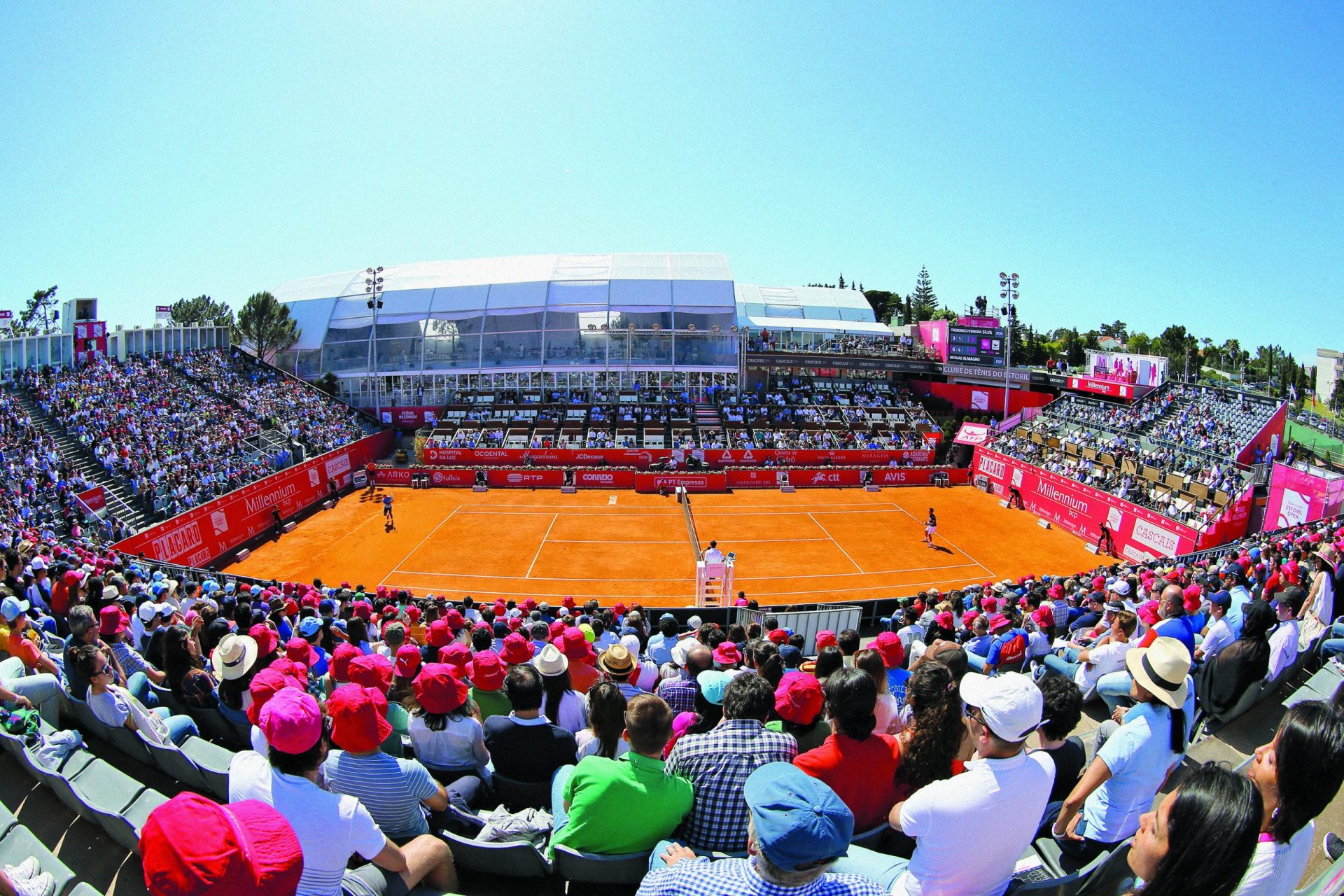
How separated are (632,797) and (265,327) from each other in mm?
58624

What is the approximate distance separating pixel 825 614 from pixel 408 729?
10881 millimetres

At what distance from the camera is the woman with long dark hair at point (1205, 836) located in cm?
256

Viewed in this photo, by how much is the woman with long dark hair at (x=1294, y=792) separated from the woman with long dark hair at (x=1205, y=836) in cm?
59

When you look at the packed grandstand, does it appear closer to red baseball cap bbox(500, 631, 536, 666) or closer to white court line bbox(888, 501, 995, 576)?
red baseball cap bbox(500, 631, 536, 666)

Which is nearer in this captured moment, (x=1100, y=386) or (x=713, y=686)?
(x=713, y=686)

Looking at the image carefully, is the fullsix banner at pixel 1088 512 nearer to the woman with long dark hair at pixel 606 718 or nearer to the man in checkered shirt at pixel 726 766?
the man in checkered shirt at pixel 726 766

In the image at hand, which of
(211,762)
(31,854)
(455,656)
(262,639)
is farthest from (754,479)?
(31,854)

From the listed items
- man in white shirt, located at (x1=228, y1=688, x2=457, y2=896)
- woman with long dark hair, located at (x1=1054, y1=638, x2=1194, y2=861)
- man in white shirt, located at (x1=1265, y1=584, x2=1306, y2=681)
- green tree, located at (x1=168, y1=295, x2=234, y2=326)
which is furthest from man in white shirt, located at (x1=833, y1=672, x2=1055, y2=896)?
green tree, located at (x1=168, y1=295, x2=234, y2=326)

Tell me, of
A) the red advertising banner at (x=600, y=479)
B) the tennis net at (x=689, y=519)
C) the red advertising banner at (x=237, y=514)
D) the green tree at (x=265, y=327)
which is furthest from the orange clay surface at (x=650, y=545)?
the green tree at (x=265, y=327)

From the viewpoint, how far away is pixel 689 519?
3269 cm

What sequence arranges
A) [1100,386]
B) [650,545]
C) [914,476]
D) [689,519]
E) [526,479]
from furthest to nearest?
[1100,386], [914,476], [526,479], [689,519], [650,545]

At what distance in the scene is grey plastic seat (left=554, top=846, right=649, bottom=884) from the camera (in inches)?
163

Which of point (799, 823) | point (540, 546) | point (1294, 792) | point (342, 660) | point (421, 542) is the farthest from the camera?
point (421, 542)

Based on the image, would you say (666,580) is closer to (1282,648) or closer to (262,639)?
(262,639)
